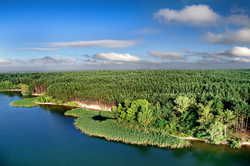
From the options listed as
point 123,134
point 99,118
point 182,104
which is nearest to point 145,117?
point 123,134

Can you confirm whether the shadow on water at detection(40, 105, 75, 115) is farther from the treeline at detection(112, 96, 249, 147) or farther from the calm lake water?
the treeline at detection(112, 96, 249, 147)

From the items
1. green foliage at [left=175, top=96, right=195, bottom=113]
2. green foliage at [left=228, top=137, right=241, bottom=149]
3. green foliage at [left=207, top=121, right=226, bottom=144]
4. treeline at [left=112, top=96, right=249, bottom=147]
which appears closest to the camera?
green foliage at [left=228, top=137, right=241, bottom=149]

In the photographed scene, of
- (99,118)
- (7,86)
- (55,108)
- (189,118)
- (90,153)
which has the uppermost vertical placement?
(7,86)

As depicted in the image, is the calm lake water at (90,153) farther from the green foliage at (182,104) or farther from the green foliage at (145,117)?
the green foliage at (182,104)

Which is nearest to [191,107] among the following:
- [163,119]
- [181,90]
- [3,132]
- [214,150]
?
[163,119]

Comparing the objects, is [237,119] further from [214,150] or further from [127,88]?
[127,88]

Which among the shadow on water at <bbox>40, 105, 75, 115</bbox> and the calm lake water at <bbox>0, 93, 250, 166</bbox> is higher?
the shadow on water at <bbox>40, 105, 75, 115</bbox>

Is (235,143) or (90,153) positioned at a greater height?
(235,143)

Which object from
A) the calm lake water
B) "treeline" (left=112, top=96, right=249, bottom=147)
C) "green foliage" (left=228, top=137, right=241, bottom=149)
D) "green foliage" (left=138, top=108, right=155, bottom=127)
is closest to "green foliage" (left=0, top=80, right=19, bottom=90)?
the calm lake water

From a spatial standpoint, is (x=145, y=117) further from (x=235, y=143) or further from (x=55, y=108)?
(x=55, y=108)
